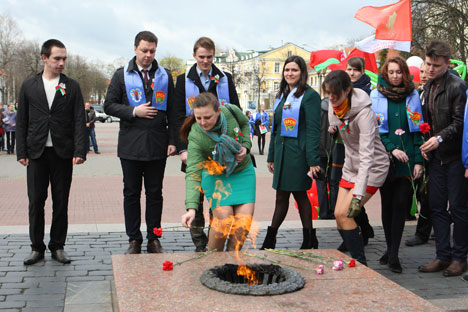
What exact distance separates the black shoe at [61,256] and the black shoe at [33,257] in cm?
12

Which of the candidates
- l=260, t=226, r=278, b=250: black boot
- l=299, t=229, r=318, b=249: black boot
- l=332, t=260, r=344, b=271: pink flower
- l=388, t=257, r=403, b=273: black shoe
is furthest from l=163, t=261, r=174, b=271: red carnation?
l=388, t=257, r=403, b=273: black shoe

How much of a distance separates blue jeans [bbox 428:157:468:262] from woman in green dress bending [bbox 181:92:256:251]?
1.80 metres

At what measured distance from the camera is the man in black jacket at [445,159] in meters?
5.11

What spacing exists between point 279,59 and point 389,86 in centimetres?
10103

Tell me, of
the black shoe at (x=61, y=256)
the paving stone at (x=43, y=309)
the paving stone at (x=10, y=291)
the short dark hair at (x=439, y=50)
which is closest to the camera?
the paving stone at (x=43, y=309)

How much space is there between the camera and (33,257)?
17.6 feet

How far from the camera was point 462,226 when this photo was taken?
16.9 feet

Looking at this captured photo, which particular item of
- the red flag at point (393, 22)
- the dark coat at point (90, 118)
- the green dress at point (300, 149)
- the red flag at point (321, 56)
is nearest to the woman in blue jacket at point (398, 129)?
the green dress at point (300, 149)

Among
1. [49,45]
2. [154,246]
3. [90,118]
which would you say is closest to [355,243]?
[154,246]

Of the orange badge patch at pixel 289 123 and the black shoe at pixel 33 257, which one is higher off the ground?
the orange badge patch at pixel 289 123

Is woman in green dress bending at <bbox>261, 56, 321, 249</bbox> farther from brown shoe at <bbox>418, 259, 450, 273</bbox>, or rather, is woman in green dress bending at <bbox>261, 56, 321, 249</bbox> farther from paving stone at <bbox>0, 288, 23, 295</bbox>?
paving stone at <bbox>0, 288, 23, 295</bbox>

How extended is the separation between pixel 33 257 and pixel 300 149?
2779mm

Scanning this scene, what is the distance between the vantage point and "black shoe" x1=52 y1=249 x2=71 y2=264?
212 inches

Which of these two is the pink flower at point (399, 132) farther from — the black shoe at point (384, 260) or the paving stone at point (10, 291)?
the paving stone at point (10, 291)
